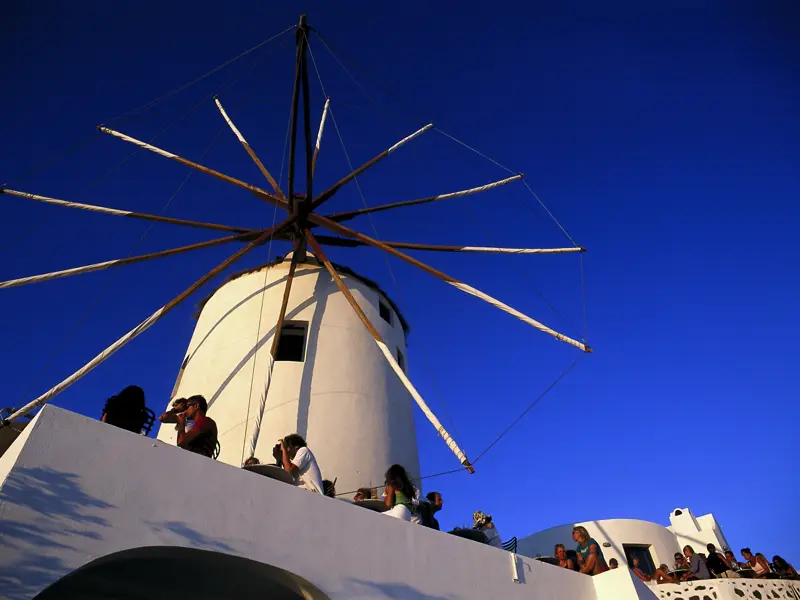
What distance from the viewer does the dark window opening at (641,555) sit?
13.4m

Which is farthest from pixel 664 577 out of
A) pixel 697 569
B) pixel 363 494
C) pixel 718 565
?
pixel 363 494

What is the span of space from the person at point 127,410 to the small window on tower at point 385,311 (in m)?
7.61

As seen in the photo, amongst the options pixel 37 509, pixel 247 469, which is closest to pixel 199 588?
pixel 247 469

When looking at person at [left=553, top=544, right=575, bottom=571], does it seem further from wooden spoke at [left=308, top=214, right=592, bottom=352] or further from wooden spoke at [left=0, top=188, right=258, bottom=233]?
wooden spoke at [left=0, top=188, right=258, bottom=233]

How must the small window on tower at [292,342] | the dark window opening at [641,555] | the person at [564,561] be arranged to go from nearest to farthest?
the person at [564,561] → the small window on tower at [292,342] → the dark window opening at [641,555]

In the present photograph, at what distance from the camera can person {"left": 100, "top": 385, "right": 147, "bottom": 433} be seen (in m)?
6.09

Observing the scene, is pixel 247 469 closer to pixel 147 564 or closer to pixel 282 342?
pixel 147 564

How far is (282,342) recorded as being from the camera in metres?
12.2

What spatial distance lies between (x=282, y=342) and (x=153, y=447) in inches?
270

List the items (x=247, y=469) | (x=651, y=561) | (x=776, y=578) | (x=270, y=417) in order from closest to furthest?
(x=247, y=469)
(x=776, y=578)
(x=270, y=417)
(x=651, y=561)

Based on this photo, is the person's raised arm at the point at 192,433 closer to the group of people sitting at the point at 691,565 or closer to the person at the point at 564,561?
Result: the person at the point at 564,561

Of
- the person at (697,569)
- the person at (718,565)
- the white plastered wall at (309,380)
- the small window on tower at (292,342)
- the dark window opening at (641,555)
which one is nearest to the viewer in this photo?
the person at (697,569)

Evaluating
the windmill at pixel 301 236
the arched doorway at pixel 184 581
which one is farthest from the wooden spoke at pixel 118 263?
the arched doorway at pixel 184 581

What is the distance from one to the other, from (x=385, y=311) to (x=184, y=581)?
7710mm
